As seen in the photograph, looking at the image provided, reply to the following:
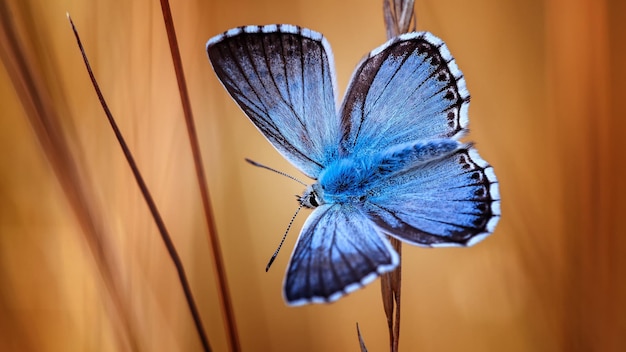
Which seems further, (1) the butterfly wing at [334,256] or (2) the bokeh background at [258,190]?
(2) the bokeh background at [258,190]

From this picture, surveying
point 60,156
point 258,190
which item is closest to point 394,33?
point 258,190

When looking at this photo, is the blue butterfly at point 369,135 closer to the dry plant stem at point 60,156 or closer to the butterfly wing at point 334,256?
the butterfly wing at point 334,256

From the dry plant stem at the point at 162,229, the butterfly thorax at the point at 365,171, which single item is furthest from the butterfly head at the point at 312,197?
the dry plant stem at the point at 162,229

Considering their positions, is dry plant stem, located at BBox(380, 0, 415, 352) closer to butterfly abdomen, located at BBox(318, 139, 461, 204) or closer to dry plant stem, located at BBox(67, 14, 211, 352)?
butterfly abdomen, located at BBox(318, 139, 461, 204)

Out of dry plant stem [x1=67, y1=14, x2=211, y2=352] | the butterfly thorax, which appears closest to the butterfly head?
the butterfly thorax

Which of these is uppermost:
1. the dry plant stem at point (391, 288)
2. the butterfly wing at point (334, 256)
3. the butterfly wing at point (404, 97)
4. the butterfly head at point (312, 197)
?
the butterfly wing at point (404, 97)

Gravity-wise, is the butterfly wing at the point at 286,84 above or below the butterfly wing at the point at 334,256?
above

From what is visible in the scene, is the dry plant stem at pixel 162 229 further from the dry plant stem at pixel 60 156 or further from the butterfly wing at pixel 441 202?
the butterfly wing at pixel 441 202
